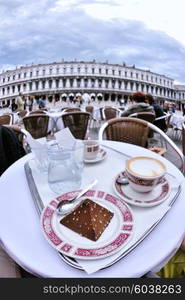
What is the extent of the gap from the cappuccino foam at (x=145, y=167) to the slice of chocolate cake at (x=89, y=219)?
7.1 inches

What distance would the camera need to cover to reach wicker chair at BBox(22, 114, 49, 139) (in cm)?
295

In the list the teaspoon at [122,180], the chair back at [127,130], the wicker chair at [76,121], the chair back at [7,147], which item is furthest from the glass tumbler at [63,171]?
the wicker chair at [76,121]

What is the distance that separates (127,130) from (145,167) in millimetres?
1061

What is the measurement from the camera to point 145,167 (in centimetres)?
71

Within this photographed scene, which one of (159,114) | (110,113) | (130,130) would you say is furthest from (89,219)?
(110,113)

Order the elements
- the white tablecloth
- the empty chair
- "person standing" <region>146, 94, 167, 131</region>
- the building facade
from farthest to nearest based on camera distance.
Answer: the building facade → the empty chair → the white tablecloth → "person standing" <region>146, 94, 167, 131</region>

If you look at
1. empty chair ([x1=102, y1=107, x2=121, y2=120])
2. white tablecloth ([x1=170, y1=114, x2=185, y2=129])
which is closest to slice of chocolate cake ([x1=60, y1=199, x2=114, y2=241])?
white tablecloth ([x1=170, y1=114, x2=185, y2=129])

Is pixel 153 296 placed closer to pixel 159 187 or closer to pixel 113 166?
pixel 159 187

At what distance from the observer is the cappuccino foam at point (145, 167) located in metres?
0.67

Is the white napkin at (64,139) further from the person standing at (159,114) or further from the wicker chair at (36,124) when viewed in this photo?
the person standing at (159,114)

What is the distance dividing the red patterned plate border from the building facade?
51736mm

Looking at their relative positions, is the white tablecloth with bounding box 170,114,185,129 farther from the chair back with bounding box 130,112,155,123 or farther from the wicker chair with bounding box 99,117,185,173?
the wicker chair with bounding box 99,117,185,173

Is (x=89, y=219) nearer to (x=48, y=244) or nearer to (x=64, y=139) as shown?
(x=48, y=244)

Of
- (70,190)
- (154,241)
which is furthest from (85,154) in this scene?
(154,241)
